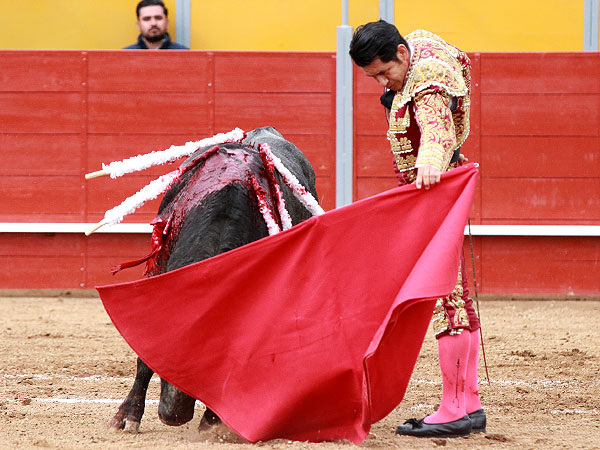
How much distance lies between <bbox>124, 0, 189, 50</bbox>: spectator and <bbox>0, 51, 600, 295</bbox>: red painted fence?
115mm

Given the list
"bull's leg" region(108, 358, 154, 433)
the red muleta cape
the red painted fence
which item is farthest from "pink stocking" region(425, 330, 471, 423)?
the red painted fence

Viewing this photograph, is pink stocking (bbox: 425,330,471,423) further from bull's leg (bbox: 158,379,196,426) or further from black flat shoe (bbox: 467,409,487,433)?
bull's leg (bbox: 158,379,196,426)

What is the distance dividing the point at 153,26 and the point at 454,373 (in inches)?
165

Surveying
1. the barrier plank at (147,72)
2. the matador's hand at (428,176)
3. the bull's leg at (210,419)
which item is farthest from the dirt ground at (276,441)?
the barrier plank at (147,72)

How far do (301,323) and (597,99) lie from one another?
14.4ft

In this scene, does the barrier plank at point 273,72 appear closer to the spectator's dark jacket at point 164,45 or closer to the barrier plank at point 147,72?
the barrier plank at point 147,72

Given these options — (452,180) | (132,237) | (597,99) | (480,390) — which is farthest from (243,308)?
(597,99)

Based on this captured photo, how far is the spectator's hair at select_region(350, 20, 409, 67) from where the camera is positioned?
2.82m

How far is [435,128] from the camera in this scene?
285 cm

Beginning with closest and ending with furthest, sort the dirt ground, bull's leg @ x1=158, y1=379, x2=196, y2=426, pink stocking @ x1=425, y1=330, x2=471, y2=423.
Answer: bull's leg @ x1=158, y1=379, x2=196, y2=426 < the dirt ground < pink stocking @ x1=425, y1=330, x2=471, y2=423

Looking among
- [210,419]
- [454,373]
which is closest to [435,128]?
[454,373]

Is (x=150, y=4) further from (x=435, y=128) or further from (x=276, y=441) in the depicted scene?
(x=276, y=441)

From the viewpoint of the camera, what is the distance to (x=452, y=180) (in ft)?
9.48

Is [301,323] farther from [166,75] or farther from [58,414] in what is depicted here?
[166,75]
